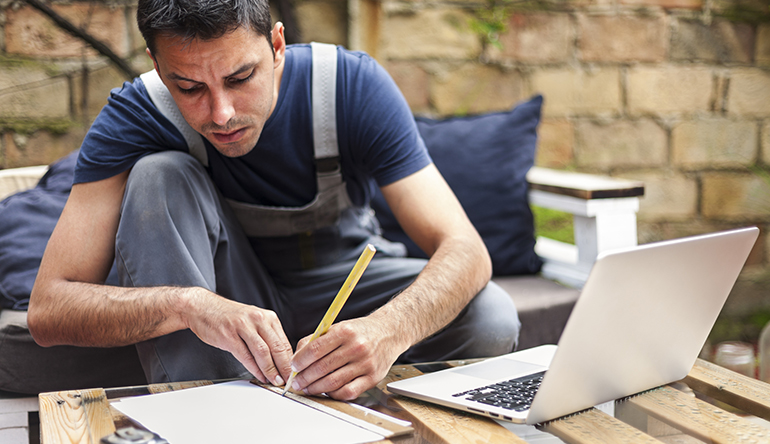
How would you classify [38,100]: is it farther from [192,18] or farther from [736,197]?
[736,197]

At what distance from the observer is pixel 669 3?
8.40ft

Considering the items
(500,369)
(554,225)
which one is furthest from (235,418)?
(554,225)

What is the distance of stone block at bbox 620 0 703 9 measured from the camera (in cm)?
253

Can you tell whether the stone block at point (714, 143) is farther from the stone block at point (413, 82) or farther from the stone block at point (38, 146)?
the stone block at point (38, 146)

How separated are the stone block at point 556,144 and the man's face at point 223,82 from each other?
→ 1511mm

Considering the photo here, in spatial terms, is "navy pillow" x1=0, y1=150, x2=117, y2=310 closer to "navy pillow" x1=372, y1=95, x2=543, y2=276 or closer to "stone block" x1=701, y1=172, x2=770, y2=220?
"navy pillow" x1=372, y1=95, x2=543, y2=276

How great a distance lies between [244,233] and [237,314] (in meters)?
0.52

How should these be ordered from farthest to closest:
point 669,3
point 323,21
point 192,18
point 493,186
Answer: point 669,3 → point 323,21 → point 493,186 → point 192,18

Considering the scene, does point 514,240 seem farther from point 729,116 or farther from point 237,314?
point 729,116

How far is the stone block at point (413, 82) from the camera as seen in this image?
236 centimetres

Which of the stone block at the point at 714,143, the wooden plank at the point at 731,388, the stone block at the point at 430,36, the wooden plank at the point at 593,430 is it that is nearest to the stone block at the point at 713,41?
the stone block at the point at 714,143

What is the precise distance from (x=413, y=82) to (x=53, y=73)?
3.91 feet

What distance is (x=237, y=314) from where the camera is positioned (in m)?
0.93

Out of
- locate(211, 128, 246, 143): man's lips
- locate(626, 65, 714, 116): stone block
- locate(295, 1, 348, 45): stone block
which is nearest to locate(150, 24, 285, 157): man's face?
locate(211, 128, 246, 143): man's lips
